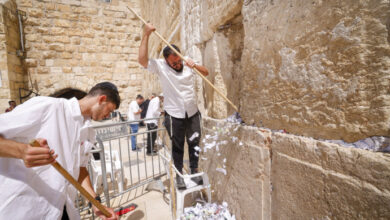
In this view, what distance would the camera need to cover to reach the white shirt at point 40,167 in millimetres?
948

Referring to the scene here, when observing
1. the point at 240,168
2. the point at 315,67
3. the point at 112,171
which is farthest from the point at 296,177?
the point at 112,171

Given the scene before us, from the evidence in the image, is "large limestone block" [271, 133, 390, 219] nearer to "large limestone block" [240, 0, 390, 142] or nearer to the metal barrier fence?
"large limestone block" [240, 0, 390, 142]

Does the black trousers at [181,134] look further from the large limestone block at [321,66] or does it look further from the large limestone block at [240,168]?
the large limestone block at [321,66]

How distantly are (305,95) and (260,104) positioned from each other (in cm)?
41

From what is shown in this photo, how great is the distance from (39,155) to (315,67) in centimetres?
172

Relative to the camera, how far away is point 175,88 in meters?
2.20

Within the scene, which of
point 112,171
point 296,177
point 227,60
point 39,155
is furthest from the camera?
point 112,171

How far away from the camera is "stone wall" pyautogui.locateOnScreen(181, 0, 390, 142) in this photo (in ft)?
2.81

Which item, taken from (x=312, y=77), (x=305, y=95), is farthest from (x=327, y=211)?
(x=312, y=77)

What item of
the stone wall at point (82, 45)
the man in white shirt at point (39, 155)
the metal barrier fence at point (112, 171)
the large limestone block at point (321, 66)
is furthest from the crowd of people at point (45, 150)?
the stone wall at point (82, 45)

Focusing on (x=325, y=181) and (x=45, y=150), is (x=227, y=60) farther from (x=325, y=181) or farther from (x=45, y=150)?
(x=45, y=150)

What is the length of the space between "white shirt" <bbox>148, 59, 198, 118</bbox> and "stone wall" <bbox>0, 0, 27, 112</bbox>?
25.9ft

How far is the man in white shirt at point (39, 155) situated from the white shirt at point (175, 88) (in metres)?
1.09

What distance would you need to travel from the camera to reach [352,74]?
93cm
